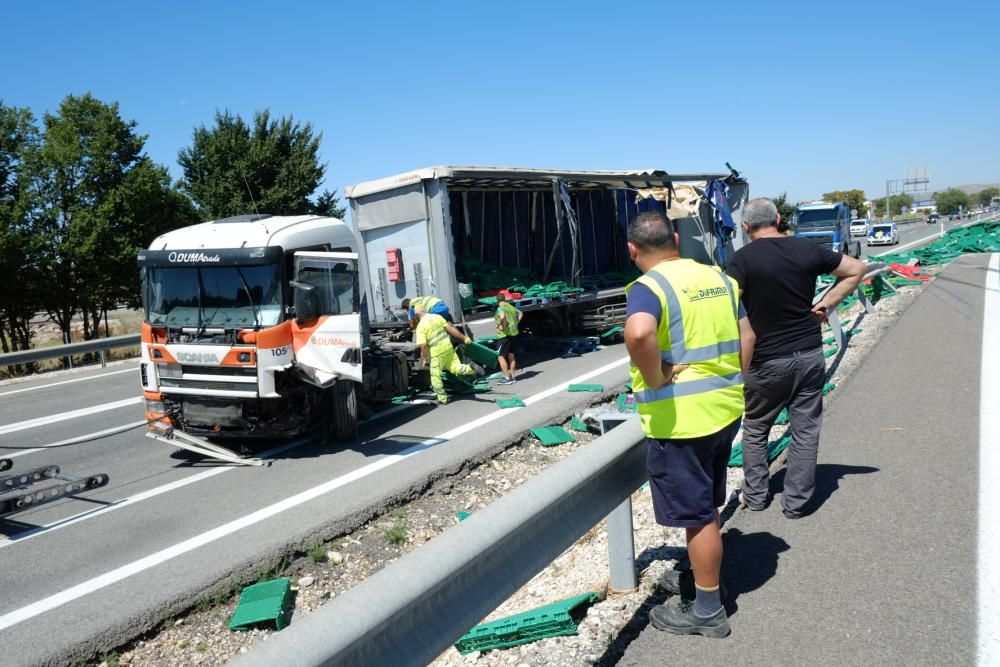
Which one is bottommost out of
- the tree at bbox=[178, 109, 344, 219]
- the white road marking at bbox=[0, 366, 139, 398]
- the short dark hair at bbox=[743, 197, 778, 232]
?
the white road marking at bbox=[0, 366, 139, 398]

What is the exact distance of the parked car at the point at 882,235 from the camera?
47559 mm

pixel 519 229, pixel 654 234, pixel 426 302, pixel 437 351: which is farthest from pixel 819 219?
pixel 654 234

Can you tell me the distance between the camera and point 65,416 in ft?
35.3

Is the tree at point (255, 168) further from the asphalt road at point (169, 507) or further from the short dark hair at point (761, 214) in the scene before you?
the short dark hair at point (761, 214)

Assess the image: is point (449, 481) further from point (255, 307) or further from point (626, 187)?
point (626, 187)

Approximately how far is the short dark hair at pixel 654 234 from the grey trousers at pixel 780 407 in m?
1.64

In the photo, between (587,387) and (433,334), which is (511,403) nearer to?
(587,387)

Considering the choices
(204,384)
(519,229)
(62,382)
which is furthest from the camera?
(519,229)

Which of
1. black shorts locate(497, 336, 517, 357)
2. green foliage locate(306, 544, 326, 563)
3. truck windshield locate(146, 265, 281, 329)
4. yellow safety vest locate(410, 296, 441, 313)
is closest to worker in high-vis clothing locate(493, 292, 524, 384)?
black shorts locate(497, 336, 517, 357)

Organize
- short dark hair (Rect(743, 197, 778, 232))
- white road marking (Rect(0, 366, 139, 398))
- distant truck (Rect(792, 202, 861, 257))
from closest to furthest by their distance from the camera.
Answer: short dark hair (Rect(743, 197, 778, 232)) → white road marking (Rect(0, 366, 139, 398)) → distant truck (Rect(792, 202, 861, 257))

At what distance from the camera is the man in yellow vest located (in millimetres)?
3074

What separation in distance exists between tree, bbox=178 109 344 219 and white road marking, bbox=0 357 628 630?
24199mm

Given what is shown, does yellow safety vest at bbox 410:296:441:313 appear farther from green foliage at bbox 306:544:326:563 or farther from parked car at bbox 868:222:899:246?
parked car at bbox 868:222:899:246

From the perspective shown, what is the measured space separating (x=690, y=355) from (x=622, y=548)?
106cm
